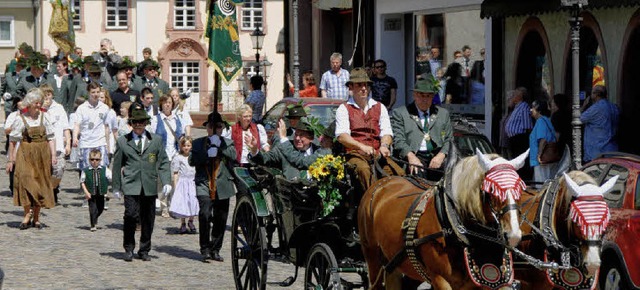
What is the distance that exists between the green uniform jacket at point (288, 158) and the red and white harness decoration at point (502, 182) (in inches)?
171

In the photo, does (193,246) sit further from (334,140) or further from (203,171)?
(334,140)

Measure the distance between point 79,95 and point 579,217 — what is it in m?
20.4

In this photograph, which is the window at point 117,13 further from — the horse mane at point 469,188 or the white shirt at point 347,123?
the horse mane at point 469,188

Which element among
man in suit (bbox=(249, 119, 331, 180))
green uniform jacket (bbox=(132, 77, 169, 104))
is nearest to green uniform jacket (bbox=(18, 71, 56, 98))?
green uniform jacket (bbox=(132, 77, 169, 104))

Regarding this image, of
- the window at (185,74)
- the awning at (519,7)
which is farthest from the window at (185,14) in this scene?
the awning at (519,7)

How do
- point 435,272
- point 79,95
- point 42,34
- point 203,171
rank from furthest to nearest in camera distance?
point 42,34
point 79,95
point 203,171
point 435,272

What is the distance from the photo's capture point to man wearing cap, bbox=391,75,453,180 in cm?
1275

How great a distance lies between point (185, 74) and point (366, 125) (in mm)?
59172

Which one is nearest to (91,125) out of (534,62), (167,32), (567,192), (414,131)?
(534,62)

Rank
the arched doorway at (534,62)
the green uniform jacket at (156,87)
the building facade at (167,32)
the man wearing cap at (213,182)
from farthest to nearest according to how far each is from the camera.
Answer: the building facade at (167,32) → the green uniform jacket at (156,87) → the arched doorway at (534,62) → the man wearing cap at (213,182)

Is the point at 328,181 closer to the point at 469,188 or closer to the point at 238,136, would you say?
the point at 469,188

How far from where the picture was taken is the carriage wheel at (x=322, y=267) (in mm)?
11864

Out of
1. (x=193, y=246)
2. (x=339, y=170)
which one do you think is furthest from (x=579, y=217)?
(x=193, y=246)

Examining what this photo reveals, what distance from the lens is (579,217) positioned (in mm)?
9156
